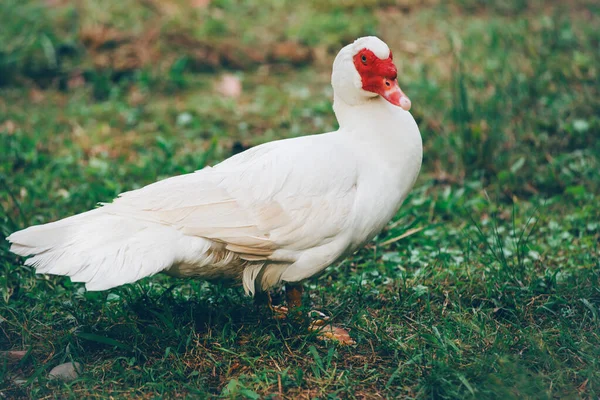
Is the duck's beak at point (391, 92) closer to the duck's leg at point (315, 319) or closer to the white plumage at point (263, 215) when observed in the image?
the white plumage at point (263, 215)

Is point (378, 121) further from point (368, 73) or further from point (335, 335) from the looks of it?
Answer: point (335, 335)

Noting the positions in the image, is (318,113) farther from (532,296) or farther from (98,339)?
(98,339)

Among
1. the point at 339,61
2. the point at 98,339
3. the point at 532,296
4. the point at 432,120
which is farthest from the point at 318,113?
the point at 98,339

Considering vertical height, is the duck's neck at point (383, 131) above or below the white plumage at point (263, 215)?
above

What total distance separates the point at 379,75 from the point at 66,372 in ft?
5.65

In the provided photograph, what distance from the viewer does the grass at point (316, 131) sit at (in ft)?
8.99

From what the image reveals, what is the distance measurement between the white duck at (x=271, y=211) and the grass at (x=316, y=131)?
0.31 metres

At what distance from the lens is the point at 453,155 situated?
455 cm

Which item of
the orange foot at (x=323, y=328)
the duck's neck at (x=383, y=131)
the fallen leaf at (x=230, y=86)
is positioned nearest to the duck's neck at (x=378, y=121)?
the duck's neck at (x=383, y=131)

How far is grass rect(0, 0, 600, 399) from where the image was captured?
2740 mm

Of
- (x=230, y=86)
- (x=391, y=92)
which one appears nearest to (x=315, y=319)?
(x=391, y=92)

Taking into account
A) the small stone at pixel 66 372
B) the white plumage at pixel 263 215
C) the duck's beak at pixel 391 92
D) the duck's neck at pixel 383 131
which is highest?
the duck's beak at pixel 391 92

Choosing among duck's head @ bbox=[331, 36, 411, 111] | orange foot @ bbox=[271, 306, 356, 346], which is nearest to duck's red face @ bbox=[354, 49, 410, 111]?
duck's head @ bbox=[331, 36, 411, 111]

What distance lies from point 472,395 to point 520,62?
3.55 m
